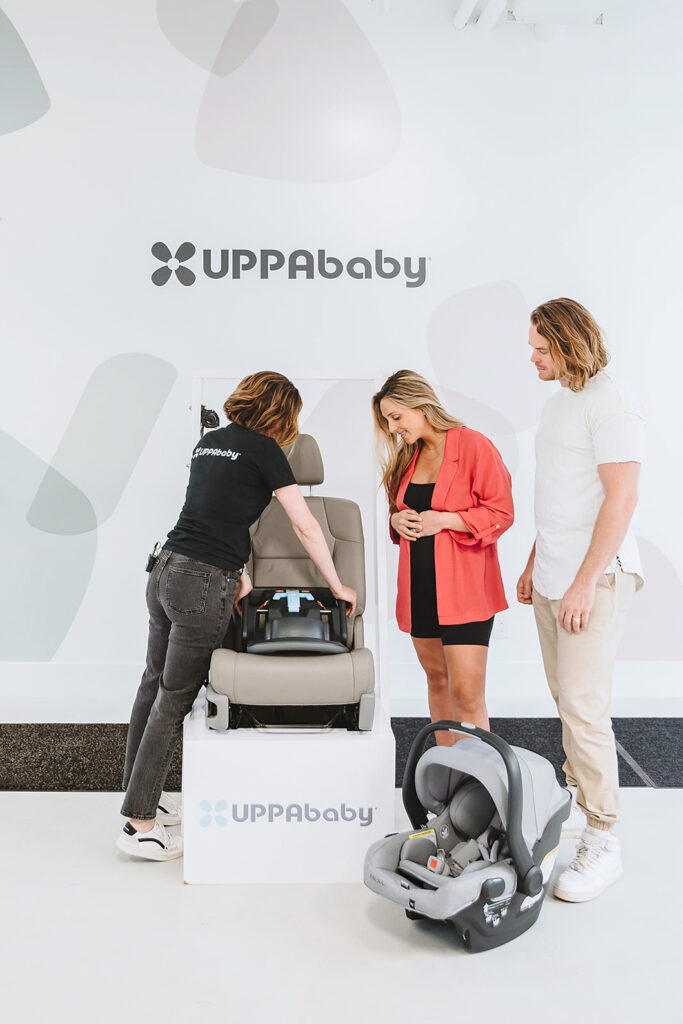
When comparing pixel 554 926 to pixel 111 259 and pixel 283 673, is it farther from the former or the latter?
pixel 111 259

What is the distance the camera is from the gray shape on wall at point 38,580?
3.73 metres

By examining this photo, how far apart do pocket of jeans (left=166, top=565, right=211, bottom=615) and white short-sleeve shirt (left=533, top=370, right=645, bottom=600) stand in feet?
3.06

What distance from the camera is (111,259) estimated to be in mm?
3658

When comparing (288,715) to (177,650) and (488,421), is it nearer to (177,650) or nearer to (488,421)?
(177,650)

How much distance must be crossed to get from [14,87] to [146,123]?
596 millimetres

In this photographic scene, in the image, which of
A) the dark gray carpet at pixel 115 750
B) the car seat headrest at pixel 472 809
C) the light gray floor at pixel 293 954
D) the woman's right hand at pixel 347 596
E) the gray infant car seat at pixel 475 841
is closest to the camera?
the light gray floor at pixel 293 954

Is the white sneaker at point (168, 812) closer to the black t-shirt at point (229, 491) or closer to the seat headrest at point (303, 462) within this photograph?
the black t-shirt at point (229, 491)

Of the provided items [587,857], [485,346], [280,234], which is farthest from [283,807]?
[280,234]

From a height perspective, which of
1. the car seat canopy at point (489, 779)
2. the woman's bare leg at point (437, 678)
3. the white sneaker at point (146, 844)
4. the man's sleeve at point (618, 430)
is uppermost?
the man's sleeve at point (618, 430)

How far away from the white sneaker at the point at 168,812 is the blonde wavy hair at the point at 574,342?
1.74 meters

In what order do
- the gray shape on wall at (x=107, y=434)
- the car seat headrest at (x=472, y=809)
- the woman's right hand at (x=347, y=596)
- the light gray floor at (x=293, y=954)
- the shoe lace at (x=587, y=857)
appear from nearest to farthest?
the light gray floor at (x=293, y=954) < the car seat headrest at (x=472, y=809) < the shoe lace at (x=587, y=857) < the woman's right hand at (x=347, y=596) < the gray shape on wall at (x=107, y=434)

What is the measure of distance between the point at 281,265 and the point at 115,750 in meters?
2.17

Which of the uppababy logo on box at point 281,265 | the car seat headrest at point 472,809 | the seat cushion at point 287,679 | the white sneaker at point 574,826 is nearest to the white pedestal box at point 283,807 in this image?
the seat cushion at point 287,679

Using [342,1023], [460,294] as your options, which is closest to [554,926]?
[342,1023]
